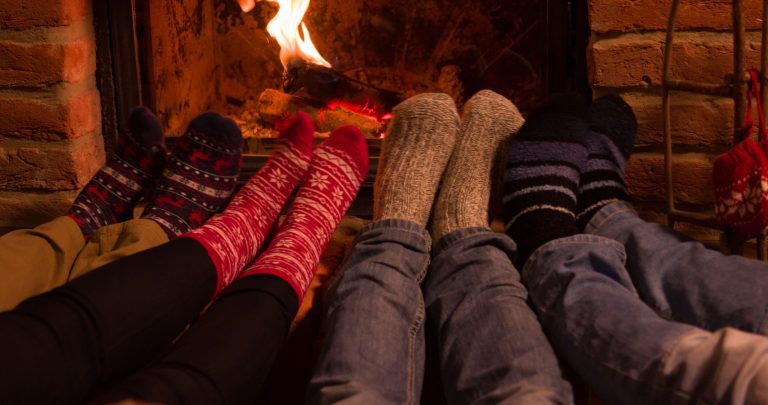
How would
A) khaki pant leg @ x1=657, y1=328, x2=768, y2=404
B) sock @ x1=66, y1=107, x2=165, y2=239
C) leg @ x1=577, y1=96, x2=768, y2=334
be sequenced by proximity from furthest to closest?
sock @ x1=66, y1=107, x2=165, y2=239
leg @ x1=577, y1=96, x2=768, y2=334
khaki pant leg @ x1=657, y1=328, x2=768, y2=404

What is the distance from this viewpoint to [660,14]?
105cm

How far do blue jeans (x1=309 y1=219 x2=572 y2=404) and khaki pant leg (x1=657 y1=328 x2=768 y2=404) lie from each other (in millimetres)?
103

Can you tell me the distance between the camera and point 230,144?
45.6 inches

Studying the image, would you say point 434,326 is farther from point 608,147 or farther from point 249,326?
point 608,147

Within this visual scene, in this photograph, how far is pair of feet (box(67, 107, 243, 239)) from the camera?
108cm

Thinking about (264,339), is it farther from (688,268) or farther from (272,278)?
(688,268)

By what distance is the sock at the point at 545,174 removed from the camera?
0.94 m

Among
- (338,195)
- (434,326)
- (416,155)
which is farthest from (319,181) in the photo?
(434,326)

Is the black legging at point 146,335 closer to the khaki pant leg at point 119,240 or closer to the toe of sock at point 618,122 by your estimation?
the khaki pant leg at point 119,240

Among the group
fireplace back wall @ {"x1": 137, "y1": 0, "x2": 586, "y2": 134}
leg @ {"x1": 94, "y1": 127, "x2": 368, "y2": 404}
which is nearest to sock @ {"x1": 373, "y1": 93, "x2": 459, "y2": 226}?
leg @ {"x1": 94, "y1": 127, "x2": 368, "y2": 404}

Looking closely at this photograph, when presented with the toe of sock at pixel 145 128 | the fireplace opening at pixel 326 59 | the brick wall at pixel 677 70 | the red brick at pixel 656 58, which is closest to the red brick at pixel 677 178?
the brick wall at pixel 677 70

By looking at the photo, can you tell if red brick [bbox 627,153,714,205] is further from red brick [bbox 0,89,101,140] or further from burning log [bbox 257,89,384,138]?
red brick [bbox 0,89,101,140]

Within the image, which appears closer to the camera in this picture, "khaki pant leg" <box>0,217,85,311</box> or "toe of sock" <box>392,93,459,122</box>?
"khaki pant leg" <box>0,217,85,311</box>

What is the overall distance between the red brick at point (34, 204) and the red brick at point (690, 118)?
98 centimetres
